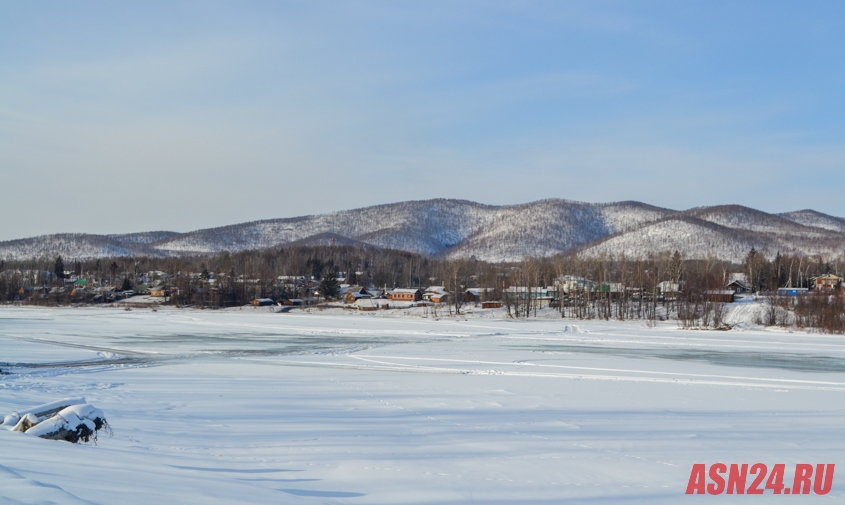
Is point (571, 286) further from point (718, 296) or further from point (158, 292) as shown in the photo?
point (158, 292)

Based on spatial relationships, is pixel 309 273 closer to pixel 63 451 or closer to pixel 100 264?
pixel 100 264

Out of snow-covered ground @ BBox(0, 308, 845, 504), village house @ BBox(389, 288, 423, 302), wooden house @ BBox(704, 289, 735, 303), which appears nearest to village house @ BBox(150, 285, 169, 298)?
village house @ BBox(389, 288, 423, 302)

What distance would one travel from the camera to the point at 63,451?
725 centimetres

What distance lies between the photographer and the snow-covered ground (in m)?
7.41

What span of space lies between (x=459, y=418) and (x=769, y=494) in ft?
19.2

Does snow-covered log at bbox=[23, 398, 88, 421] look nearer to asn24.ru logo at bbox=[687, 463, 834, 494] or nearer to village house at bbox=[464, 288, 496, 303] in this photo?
asn24.ru logo at bbox=[687, 463, 834, 494]

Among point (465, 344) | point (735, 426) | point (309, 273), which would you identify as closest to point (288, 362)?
point (465, 344)

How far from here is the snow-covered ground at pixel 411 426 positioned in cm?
741

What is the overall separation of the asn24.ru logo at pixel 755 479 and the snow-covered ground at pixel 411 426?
231mm

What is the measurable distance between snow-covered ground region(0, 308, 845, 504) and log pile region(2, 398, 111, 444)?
13.6 inches

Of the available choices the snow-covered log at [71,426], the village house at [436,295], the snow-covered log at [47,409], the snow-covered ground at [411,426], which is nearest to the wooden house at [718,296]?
the snow-covered ground at [411,426]

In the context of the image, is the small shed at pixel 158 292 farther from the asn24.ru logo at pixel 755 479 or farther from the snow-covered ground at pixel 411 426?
the asn24.ru logo at pixel 755 479

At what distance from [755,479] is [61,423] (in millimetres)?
9306

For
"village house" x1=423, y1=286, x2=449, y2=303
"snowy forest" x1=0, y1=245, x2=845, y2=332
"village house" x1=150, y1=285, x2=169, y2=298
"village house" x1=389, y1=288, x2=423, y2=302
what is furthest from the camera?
"village house" x1=150, y1=285, x2=169, y2=298
